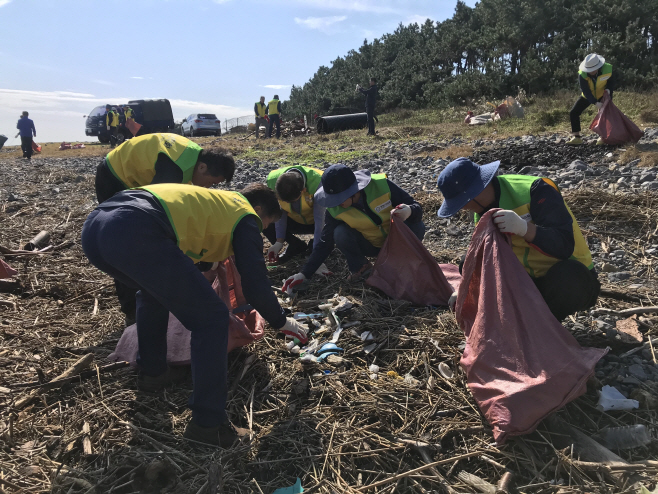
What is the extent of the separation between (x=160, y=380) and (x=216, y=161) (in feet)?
4.54

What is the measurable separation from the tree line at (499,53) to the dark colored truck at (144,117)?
985 centimetres

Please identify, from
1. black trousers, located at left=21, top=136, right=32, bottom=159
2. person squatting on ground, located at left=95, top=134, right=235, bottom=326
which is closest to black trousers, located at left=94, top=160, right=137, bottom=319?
person squatting on ground, located at left=95, top=134, right=235, bottom=326

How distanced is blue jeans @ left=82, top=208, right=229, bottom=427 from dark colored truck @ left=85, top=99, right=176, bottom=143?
21.8m

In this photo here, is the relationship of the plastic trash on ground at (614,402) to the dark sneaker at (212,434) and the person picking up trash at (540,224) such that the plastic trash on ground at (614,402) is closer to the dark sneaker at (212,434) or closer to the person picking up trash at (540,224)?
the person picking up trash at (540,224)

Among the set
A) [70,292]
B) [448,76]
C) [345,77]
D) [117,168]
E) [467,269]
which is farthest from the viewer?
[345,77]

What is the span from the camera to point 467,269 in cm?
250

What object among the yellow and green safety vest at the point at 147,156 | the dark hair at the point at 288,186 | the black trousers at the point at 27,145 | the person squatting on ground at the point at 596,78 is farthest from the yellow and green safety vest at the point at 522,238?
the black trousers at the point at 27,145

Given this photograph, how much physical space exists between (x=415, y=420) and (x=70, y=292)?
3118 millimetres

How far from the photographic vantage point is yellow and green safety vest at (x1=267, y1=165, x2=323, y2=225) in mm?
4230

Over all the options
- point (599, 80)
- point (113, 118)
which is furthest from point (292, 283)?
point (113, 118)

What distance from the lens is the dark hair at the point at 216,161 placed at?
297cm

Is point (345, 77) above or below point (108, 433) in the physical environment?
above

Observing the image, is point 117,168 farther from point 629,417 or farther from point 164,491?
point 629,417

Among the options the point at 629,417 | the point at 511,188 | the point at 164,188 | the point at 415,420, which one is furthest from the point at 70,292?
the point at 629,417
